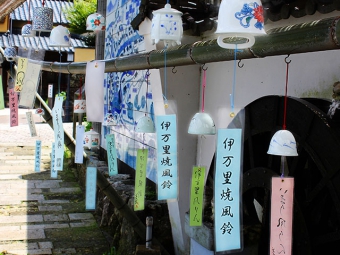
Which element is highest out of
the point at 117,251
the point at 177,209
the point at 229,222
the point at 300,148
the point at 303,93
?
the point at 303,93

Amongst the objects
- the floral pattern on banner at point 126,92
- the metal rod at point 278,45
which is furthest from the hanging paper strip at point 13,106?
the metal rod at point 278,45

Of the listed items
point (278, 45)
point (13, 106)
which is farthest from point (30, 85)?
point (278, 45)

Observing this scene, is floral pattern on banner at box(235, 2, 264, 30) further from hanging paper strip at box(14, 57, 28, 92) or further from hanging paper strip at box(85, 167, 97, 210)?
hanging paper strip at box(14, 57, 28, 92)

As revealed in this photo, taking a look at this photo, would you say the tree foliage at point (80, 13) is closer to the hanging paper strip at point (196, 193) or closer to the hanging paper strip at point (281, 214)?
the hanging paper strip at point (196, 193)

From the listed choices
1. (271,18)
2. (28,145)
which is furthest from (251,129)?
(28,145)

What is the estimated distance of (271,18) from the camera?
5547mm

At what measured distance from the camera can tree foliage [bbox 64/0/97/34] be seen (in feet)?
82.4

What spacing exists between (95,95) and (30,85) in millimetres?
1725

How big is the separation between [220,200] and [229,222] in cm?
20

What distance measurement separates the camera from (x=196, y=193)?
5.12 m

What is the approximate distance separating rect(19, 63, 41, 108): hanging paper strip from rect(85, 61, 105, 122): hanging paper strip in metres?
1.50

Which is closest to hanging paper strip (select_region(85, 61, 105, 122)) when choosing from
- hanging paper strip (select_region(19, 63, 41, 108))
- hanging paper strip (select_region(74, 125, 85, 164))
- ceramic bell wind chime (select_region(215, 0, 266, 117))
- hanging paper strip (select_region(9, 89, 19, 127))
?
hanging paper strip (select_region(74, 125, 85, 164))

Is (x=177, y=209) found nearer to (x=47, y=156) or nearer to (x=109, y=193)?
(x=109, y=193)

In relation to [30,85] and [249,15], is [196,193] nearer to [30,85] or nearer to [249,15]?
[249,15]
